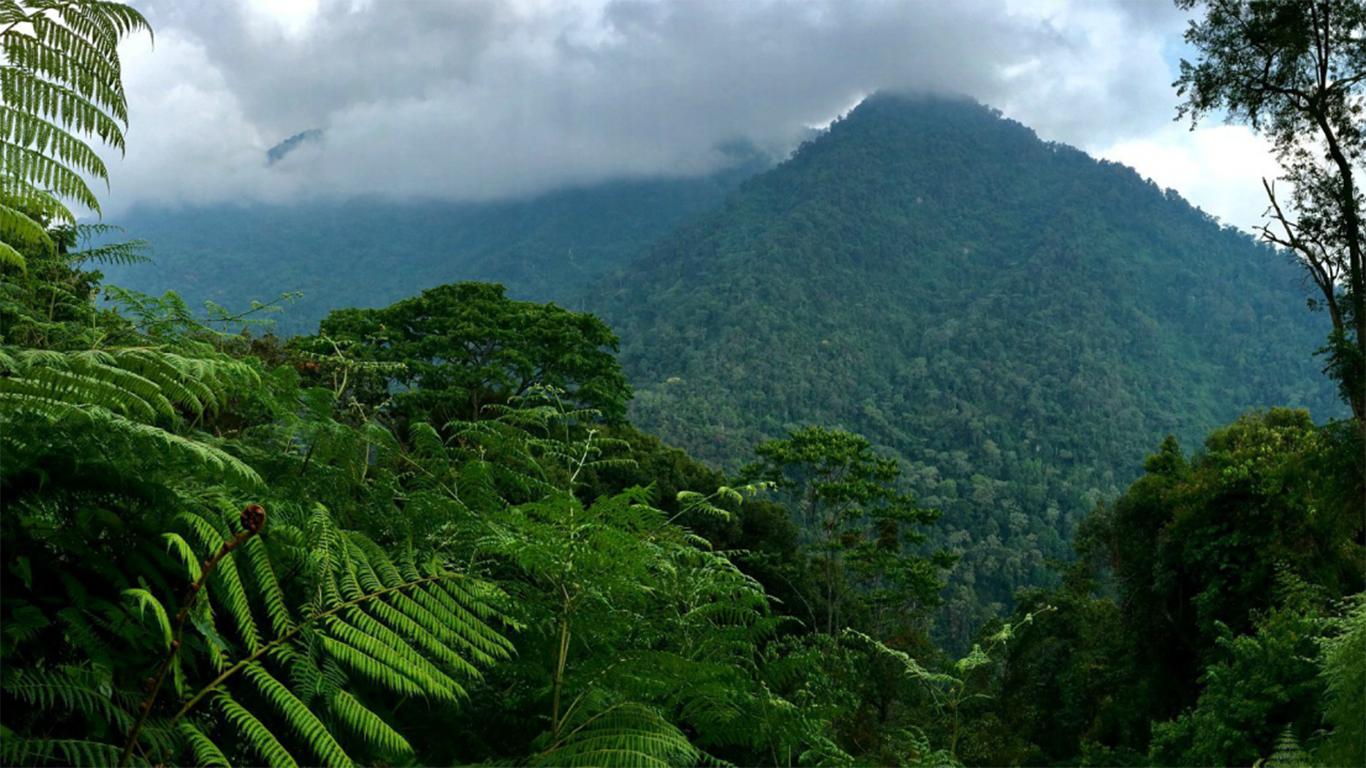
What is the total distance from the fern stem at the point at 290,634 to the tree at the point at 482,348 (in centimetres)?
1852

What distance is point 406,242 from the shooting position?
170875 millimetres

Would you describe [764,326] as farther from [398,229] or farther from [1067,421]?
[398,229]

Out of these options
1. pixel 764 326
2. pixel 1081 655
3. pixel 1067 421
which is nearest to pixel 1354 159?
pixel 1081 655

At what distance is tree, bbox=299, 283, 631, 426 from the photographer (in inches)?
822

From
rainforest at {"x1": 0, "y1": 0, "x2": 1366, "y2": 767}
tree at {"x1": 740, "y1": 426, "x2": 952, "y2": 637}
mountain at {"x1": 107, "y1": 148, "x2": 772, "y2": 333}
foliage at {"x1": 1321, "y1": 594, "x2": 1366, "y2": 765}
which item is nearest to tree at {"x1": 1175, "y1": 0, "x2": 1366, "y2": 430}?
rainforest at {"x1": 0, "y1": 0, "x2": 1366, "y2": 767}

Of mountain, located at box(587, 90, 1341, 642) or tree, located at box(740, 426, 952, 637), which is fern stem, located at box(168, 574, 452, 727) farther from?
mountain, located at box(587, 90, 1341, 642)

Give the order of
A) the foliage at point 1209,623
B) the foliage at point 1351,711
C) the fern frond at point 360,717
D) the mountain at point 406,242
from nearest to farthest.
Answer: the fern frond at point 360,717 < the foliage at point 1351,711 < the foliage at point 1209,623 < the mountain at point 406,242

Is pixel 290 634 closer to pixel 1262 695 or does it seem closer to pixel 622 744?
pixel 622 744

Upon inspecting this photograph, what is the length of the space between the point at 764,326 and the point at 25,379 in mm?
91407

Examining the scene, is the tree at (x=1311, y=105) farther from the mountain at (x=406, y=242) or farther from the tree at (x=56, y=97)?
the mountain at (x=406, y=242)

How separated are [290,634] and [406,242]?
180m

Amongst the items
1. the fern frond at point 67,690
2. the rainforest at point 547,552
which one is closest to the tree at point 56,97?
the rainforest at point 547,552

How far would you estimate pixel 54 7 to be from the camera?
2096 millimetres

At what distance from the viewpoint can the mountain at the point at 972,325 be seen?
6588cm
